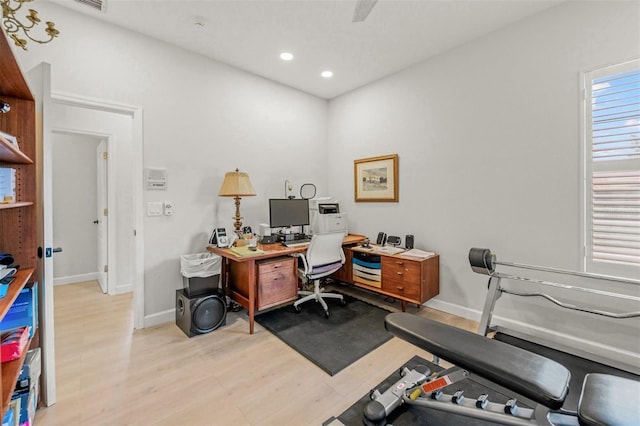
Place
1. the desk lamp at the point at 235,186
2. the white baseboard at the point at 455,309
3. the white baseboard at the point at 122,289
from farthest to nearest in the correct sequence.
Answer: the white baseboard at the point at 122,289 → the desk lamp at the point at 235,186 → the white baseboard at the point at 455,309

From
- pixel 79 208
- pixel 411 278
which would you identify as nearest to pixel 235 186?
pixel 411 278

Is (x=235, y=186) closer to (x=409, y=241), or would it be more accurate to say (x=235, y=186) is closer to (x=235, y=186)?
(x=235, y=186)

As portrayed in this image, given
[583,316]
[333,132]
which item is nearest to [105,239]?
[333,132]

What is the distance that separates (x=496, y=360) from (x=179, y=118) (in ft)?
10.7

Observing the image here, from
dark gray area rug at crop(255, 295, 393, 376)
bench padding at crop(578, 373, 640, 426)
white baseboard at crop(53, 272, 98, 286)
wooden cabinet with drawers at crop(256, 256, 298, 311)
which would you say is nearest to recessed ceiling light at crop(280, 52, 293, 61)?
wooden cabinet with drawers at crop(256, 256, 298, 311)

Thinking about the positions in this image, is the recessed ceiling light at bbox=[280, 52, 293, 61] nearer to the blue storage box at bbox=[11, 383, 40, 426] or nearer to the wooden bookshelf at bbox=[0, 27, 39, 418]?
the wooden bookshelf at bbox=[0, 27, 39, 418]

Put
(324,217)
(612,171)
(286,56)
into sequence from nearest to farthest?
(612,171)
(286,56)
(324,217)

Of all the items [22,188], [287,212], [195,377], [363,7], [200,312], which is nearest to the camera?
[22,188]

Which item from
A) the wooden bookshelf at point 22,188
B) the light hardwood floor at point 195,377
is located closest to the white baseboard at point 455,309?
the light hardwood floor at point 195,377

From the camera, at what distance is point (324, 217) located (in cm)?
369

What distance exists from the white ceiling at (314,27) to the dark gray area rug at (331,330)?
2.81 metres

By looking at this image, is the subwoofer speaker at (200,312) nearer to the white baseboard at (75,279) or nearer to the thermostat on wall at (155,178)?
the thermostat on wall at (155,178)

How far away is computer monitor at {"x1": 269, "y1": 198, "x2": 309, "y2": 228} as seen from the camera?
337 centimetres

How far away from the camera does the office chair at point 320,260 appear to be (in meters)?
3.00
